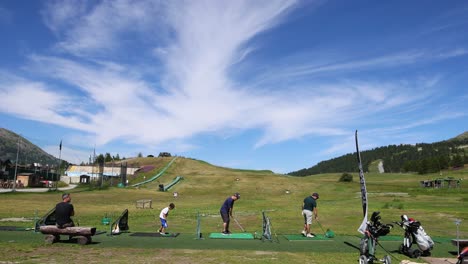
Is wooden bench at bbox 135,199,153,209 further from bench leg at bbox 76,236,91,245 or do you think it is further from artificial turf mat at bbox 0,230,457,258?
bench leg at bbox 76,236,91,245

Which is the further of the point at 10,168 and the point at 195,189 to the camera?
the point at 10,168

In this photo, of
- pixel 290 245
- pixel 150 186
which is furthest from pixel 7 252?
pixel 150 186

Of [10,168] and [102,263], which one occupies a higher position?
[10,168]

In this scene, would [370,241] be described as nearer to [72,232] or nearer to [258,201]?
[72,232]

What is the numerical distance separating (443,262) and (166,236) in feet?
38.8

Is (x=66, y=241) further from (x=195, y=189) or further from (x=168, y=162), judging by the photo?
(x=168, y=162)

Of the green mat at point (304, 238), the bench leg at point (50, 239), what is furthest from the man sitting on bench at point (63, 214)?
the green mat at point (304, 238)

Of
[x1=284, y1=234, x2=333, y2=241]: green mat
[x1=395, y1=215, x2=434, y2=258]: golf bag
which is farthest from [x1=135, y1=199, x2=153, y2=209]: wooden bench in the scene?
[x1=395, y1=215, x2=434, y2=258]: golf bag

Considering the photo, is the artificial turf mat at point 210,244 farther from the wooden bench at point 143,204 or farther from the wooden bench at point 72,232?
the wooden bench at point 143,204

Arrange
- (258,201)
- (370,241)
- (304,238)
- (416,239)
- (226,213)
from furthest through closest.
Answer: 1. (258,201)
2. (226,213)
3. (304,238)
4. (416,239)
5. (370,241)

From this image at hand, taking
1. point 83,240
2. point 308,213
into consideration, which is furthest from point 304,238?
point 83,240

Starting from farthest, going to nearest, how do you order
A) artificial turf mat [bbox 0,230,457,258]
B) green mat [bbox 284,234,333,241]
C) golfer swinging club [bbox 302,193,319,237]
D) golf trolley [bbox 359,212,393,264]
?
1. golfer swinging club [bbox 302,193,319,237]
2. green mat [bbox 284,234,333,241]
3. artificial turf mat [bbox 0,230,457,258]
4. golf trolley [bbox 359,212,393,264]

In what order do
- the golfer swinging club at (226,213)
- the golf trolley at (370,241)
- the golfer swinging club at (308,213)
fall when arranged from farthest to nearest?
the golfer swinging club at (226,213) < the golfer swinging club at (308,213) < the golf trolley at (370,241)

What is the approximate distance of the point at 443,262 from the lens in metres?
13.5
